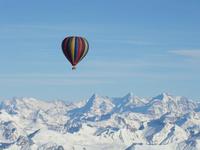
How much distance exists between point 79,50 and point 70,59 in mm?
4250

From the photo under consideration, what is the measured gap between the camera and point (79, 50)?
200m

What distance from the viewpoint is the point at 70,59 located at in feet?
648
